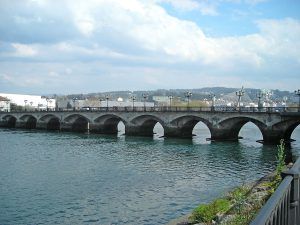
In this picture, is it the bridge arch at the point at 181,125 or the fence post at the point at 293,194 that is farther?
the bridge arch at the point at 181,125

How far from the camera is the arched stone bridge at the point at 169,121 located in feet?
192

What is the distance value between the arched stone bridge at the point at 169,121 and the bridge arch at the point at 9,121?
6.19 m

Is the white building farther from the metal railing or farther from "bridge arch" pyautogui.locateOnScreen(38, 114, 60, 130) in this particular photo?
the metal railing

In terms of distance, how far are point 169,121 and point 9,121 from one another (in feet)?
182

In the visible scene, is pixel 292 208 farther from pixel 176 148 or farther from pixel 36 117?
pixel 36 117

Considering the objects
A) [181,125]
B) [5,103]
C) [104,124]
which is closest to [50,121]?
[104,124]

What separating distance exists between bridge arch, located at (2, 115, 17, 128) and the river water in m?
52.1

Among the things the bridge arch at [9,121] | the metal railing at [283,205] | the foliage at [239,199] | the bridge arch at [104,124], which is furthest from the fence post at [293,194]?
the bridge arch at [9,121]

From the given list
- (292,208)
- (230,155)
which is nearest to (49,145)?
(230,155)

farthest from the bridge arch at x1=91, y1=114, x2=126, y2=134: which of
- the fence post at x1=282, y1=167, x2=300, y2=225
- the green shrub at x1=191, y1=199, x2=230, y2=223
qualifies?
the fence post at x1=282, y1=167, x2=300, y2=225

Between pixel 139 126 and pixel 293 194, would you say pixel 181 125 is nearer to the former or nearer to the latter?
pixel 139 126

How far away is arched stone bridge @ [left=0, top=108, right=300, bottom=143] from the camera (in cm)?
5859

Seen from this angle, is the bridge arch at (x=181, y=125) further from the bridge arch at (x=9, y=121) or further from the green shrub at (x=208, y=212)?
the bridge arch at (x=9, y=121)

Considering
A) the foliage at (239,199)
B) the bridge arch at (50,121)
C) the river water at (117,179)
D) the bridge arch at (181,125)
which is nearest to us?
the foliage at (239,199)
